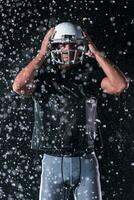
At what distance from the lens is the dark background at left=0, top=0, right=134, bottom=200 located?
3.63m

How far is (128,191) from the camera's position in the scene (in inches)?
150

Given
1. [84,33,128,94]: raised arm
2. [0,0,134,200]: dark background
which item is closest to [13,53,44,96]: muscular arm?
[84,33,128,94]: raised arm

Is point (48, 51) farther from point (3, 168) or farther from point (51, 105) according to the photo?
point (3, 168)

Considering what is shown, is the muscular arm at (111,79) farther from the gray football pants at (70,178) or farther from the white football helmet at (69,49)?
the gray football pants at (70,178)

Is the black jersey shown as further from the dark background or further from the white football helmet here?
the dark background

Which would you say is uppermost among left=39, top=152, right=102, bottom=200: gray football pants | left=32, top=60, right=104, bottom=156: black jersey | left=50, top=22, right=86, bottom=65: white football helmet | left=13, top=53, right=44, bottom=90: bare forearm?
left=50, top=22, right=86, bottom=65: white football helmet

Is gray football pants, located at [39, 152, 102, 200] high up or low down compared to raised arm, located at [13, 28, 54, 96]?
down

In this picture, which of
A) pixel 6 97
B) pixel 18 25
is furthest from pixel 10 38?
pixel 6 97

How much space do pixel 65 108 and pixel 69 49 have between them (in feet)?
0.80

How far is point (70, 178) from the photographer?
2.84 meters

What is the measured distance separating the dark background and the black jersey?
726 mm

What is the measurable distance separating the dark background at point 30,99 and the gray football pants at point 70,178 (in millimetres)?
803

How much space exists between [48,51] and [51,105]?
225mm

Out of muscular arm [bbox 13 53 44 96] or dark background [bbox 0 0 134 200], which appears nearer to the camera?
muscular arm [bbox 13 53 44 96]
